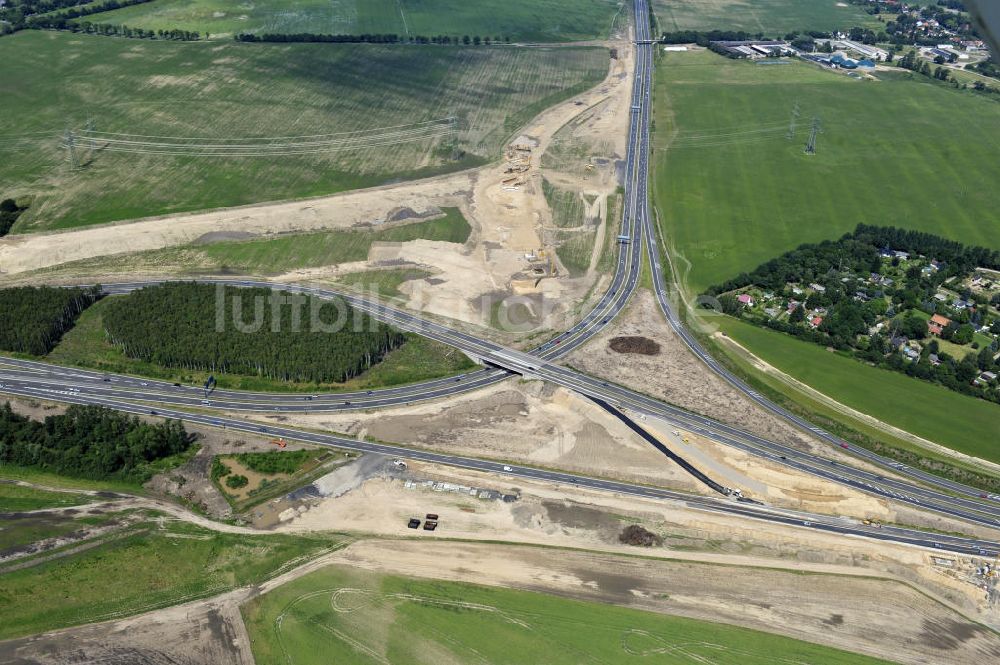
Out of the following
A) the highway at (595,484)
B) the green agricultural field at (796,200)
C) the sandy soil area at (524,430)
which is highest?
the green agricultural field at (796,200)

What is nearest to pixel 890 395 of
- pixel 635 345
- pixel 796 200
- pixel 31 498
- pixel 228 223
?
pixel 635 345

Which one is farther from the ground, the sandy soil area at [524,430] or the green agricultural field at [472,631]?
the sandy soil area at [524,430]

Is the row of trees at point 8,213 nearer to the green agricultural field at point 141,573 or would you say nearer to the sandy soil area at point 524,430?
the sandy soil area at point 524,430

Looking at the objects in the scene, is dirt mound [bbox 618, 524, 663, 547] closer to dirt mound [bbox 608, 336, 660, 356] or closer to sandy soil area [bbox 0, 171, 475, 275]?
dirt mound [bbox 608, 336, 660, 356]

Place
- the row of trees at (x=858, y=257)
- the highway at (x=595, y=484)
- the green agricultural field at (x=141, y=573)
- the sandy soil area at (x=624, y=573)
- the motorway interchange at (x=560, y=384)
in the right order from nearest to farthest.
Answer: the sandy soil area at (x=624, y=573)
the green agricultural field at (x=141, y=573)
the highway at (x=595, y=484)
the motorway interchange at (x=560, y=384)
the row of trees at (x=858, y=257)

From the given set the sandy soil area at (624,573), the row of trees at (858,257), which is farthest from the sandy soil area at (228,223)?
the sandy soil area at (624,573)

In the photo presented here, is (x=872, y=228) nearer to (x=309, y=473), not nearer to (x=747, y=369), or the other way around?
(x=747, y=369)

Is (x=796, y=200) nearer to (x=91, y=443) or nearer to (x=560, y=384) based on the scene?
(x=560, y=384)
